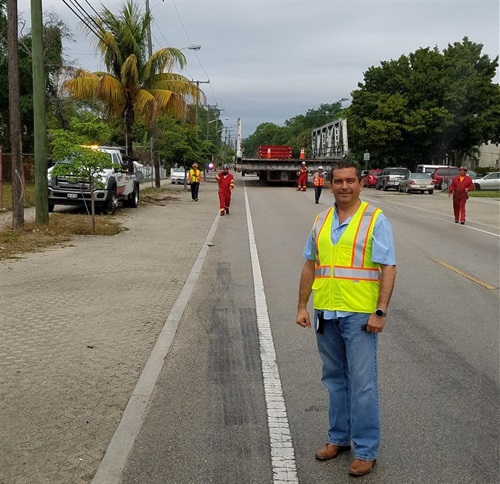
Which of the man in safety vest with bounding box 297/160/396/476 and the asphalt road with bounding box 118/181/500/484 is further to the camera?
the asphalt road with bounding box 118/181/500/484

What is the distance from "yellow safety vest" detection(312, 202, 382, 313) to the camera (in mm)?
3719

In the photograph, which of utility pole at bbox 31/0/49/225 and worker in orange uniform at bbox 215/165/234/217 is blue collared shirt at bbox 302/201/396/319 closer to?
utility pole at bbox 31/0/49/225

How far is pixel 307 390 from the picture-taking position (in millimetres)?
5211

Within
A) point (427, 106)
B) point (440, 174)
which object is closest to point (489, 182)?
point (440, 174)

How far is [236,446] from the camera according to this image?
4.19m

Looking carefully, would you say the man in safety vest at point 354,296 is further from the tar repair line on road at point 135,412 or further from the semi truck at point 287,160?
the semi truck at point 287,160

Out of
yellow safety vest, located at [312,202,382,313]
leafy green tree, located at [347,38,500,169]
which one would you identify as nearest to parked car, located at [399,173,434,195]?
leafy green tree, located at [347,38,500,169]

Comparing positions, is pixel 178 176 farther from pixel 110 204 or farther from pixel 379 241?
pixel 379 241

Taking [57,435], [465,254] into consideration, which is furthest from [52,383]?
[465,254]

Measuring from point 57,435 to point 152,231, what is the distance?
1245cm

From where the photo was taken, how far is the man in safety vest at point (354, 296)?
371cm

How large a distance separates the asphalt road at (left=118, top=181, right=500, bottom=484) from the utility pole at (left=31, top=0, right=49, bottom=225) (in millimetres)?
6473

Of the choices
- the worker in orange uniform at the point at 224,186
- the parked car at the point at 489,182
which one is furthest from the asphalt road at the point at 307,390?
the parked car at the point at 489,182

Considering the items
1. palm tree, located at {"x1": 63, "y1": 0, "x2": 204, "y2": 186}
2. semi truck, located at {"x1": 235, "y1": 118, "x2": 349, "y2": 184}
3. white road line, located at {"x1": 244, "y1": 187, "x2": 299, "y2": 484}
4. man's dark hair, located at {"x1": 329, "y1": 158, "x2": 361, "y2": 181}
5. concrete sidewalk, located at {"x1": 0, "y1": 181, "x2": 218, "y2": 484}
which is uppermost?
palm tree, located at {"x1": 63, "y1": 0, "x2": 204, "y2": 186}
